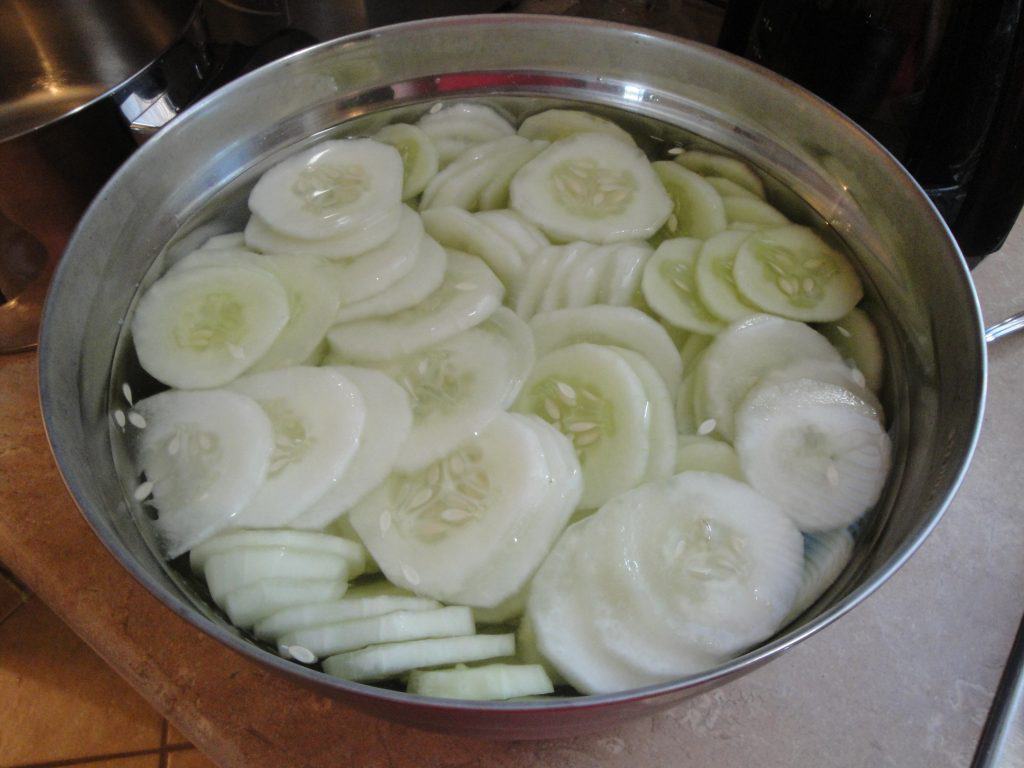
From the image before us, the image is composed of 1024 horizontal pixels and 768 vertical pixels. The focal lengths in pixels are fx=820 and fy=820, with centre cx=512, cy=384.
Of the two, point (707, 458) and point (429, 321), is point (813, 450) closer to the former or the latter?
Answer: point (707, 458)

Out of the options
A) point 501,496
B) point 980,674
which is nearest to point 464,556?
point 501,496

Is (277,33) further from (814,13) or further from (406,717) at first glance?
(406,717)

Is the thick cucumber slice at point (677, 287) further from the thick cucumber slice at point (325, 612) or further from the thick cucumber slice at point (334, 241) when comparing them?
the thick cucumber slice at point (325, 612)

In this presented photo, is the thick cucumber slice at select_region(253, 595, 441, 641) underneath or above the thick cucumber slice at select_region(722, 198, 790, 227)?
underneath

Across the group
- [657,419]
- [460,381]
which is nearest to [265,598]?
[460,381]

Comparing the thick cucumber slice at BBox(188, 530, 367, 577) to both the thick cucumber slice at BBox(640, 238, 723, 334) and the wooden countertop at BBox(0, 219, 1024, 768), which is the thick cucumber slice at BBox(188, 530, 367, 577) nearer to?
the wooden countertop at BBox(0, 219, 1024, 768)

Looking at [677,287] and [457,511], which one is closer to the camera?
[457,511]

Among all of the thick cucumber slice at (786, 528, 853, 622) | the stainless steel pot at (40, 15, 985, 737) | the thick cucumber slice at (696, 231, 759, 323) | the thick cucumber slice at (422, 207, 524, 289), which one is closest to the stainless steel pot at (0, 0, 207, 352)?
the stainless steel pot at (40, 15, 985, 737)
